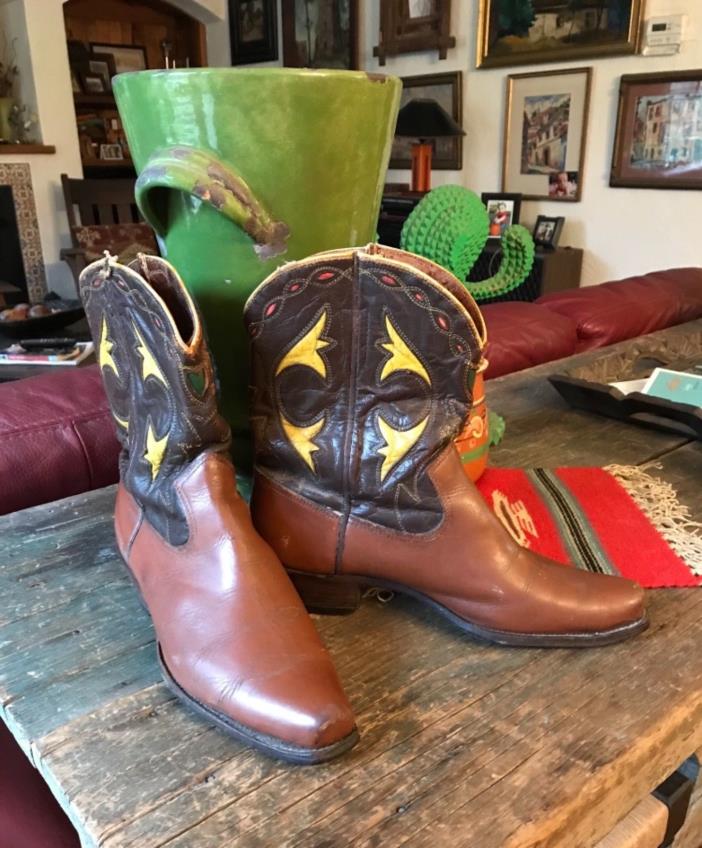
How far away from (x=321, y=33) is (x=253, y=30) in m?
0.56

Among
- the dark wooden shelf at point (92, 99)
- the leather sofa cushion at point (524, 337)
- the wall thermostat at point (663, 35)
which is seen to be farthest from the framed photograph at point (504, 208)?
the dark wooden shelf at point (92, 99)

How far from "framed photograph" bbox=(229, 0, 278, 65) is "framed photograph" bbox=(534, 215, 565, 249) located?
6.29 feet

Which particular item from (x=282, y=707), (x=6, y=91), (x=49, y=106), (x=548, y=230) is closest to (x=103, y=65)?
(x=6, y=91)

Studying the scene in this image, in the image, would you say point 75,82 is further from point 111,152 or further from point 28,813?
point 28,813

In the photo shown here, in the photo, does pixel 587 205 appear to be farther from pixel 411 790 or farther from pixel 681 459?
pixel 411 790

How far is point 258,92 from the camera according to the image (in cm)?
60

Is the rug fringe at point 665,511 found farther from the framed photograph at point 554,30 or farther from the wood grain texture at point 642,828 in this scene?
the framed photograph at point 554,30

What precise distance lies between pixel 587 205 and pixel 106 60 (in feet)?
9.80

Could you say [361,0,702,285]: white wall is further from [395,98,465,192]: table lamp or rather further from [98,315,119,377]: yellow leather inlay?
[98,315,119,377]: yellow leather inlay

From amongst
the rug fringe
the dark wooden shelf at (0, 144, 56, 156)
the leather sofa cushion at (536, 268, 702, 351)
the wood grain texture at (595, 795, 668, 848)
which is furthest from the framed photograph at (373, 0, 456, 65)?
the wood grain texture at (595, 795, 668, 848)

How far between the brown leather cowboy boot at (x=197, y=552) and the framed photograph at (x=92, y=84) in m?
4.28

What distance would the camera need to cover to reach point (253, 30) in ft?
13.8

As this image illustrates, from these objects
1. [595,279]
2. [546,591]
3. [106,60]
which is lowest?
[595,279]

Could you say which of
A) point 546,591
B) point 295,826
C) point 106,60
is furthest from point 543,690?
point 106,60
